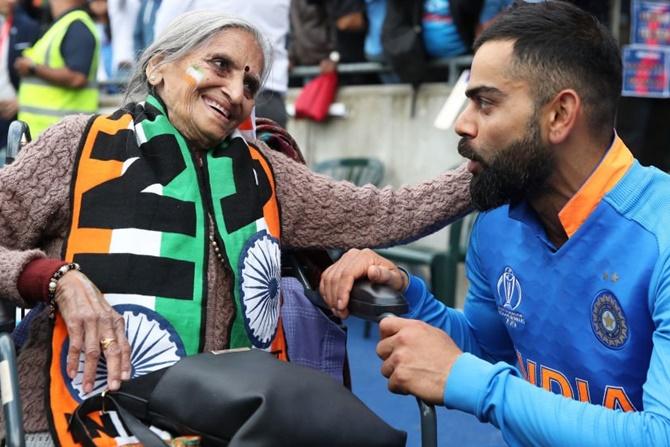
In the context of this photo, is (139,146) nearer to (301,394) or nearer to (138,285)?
(138,285)

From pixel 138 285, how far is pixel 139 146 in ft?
1.21

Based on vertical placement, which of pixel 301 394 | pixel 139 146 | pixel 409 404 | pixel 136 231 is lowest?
pixel 409 404

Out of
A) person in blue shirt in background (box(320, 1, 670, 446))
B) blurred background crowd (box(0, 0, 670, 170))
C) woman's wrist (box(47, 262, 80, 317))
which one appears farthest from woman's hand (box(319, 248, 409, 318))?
blurred background crowd (box(0, 0, 670, 170))

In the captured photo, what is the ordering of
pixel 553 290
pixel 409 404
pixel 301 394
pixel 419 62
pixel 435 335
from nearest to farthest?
pixel 301 394, pixel 435 335, pixel 553 290, pixel 409 404, pixel 419 62

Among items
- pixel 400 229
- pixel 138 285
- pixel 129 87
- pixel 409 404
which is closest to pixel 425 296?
pixel 400 229

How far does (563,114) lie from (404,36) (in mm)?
4467

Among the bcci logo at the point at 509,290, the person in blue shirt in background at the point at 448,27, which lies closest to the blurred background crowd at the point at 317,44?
the person in blue shirt in background at the point at 448,27

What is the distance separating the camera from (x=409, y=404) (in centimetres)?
464

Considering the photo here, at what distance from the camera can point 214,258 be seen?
8.01ft

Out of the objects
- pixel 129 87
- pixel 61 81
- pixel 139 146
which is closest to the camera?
pixel 139 146

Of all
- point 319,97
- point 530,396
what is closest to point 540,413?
point 530,396

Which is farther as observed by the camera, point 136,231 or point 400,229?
point 400,229

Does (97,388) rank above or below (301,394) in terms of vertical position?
below

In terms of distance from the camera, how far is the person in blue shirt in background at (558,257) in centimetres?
192
